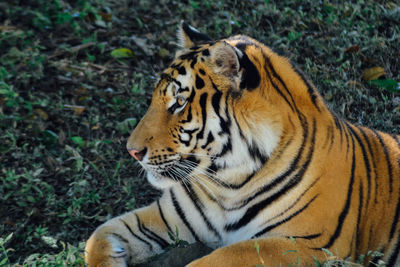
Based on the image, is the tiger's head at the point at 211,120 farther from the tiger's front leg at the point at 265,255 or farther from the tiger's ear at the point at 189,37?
the tiger's front leg at the point at 265,255

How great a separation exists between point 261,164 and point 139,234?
867mm

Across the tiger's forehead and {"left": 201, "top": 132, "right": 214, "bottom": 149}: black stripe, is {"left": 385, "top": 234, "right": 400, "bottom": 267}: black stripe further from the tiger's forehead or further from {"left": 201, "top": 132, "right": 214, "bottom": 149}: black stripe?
the tiger's forehead

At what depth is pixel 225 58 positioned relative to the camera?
2656 mm

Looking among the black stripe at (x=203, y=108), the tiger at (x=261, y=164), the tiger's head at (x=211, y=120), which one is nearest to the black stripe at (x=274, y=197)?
the tiger at (x=261, y=164)

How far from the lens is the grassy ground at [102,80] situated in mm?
3941

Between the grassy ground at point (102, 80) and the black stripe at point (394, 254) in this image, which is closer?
the black stripe at point (394, 254)

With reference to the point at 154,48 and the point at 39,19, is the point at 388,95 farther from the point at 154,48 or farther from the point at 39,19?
the point at 39,19

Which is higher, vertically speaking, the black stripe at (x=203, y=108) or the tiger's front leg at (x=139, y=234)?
the black stripe at (x=203, y=108)

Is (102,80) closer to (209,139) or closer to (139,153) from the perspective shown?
(139,153)

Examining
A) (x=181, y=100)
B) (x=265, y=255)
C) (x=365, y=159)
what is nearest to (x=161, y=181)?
(x=181, y=100)

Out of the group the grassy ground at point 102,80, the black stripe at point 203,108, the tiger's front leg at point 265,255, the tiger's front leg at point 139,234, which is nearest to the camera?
the tiger's front leg at point 265,255

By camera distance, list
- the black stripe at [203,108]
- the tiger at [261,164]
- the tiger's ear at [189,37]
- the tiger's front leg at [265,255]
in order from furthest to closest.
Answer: the tiger's ear at [189,37], the black stripe at [203,108], the tiger at [261,164], the tiger's front leg at [265,255]

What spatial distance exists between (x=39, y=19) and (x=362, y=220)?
13.5 ft

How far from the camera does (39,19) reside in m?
5.69
